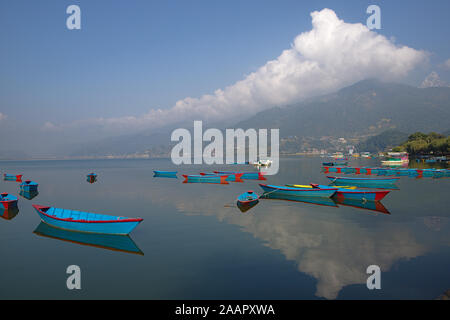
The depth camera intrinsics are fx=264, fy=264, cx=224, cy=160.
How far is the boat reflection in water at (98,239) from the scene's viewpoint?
19.1 m

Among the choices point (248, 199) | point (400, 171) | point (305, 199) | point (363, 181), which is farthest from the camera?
point (400, 171)

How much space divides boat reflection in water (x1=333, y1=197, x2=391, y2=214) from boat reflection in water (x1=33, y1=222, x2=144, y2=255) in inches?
1068

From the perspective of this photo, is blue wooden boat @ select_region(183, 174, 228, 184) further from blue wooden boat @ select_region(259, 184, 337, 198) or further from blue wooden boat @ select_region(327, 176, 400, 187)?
blue wooden boat @ select_region(259, 184, 337, 198)

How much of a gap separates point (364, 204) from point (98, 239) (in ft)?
102

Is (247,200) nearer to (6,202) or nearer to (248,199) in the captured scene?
(248,199)

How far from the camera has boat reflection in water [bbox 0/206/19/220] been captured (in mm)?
30305

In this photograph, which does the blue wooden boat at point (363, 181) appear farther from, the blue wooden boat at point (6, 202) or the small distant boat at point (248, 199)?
the blue wooden boat at point (6, 202)

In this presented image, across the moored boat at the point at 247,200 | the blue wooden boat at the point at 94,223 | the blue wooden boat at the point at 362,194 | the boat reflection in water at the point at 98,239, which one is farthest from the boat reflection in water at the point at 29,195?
the blue wooden boat at the point at 362,194

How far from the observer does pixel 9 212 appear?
1282 inches

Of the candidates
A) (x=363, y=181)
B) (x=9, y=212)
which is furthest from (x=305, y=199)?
(x=9, y=212)
